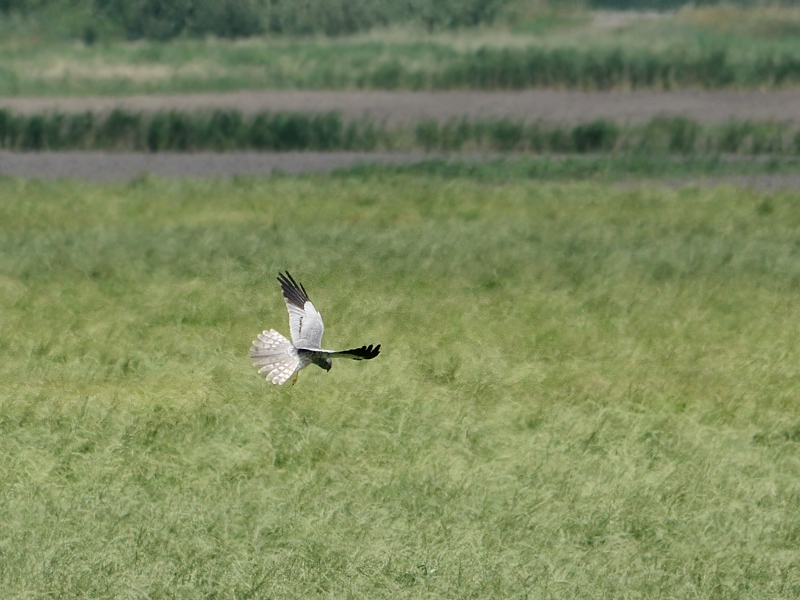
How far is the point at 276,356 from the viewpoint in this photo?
5.95 m

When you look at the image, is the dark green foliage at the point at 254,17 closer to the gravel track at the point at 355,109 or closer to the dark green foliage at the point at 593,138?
the gravel track at the point at 355,109

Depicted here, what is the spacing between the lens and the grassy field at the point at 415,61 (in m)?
23.7

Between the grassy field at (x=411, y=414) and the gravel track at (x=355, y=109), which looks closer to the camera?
the grassy field at (x=411, y=414)

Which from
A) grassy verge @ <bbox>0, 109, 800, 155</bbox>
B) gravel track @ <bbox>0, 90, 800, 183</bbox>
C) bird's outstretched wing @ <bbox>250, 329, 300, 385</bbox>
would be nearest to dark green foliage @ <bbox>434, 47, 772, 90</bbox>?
gravel track @ <bbox>0, 90, 800, 183</bbox>

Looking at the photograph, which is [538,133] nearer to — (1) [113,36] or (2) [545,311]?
(2) [545,311]

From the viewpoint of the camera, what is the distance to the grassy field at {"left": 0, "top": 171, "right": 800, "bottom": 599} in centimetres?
528

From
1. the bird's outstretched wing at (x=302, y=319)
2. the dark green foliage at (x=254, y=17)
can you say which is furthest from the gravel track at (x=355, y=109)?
the bird's outstretched wing at (x=302, y=319)

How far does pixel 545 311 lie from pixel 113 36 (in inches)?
823

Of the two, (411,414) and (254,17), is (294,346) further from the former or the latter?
(254,17)

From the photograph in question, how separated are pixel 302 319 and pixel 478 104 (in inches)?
663

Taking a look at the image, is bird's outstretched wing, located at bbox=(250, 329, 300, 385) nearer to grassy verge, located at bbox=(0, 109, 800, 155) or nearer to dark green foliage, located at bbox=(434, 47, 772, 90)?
grassy verge, located at bbox=(0, 109, 800, 155)

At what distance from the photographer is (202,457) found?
6445 millimetres

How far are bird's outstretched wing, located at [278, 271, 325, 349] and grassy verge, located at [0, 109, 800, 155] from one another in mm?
13381

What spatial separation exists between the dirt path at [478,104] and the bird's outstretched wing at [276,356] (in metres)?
14.9
